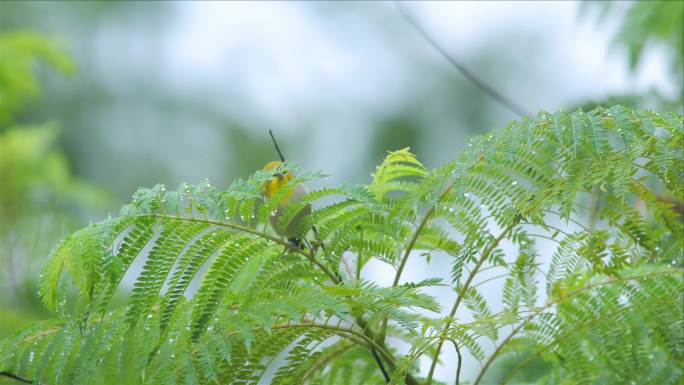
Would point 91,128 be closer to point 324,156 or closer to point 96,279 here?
point 324,156

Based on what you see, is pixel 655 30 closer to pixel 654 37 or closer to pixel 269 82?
pixel 654 37

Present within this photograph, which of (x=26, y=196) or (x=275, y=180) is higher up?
(x=26, y=196)

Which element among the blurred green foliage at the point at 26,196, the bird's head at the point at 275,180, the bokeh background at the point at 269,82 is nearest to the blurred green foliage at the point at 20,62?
Result: the blurred green foliage at the point at 26,196

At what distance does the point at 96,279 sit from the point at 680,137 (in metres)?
0.88

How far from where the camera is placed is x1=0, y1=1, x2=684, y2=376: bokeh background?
10.1 metres

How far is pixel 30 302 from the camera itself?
3984 millimetres

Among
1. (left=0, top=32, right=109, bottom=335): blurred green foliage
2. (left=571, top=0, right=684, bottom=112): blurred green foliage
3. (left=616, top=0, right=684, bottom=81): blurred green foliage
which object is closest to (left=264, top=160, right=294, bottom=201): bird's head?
(left=571, top=0, right=684, bottom=112): blurred green foliage

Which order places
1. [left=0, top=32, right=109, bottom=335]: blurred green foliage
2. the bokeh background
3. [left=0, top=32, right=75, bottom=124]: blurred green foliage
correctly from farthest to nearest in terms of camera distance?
the bokeh background
[left=0, top=32, right=75, bottom=124]: blurred green foliage
[left=0, top=32, right=109, bottom=335]: blurred green foliage

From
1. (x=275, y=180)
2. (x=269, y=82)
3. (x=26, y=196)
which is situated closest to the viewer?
(x=275, y=180)

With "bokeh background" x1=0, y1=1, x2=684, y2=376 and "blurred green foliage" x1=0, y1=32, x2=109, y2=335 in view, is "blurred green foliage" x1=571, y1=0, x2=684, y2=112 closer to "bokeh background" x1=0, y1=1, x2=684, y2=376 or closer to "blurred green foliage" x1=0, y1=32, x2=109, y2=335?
"blurred green foliage" x1=0, y1=32, x2=109, y2=335

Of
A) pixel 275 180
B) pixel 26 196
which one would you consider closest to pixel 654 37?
pixel 275 180

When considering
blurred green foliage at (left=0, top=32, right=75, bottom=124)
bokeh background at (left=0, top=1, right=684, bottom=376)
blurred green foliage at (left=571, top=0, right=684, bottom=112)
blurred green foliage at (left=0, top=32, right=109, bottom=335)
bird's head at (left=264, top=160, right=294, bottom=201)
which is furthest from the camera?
bokeh background at (left=0, top=1, right=684, bottom=376)

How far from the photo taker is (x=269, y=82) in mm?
12734

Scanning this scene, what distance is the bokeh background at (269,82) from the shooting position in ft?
33.3
